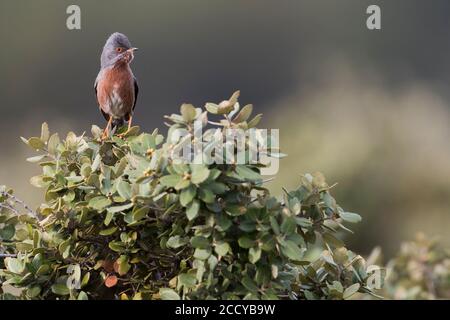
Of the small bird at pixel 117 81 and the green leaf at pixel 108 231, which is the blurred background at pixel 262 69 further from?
the green leaf at pixel 108 231

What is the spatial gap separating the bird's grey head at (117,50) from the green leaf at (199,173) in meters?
2.32

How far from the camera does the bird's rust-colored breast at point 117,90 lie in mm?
4352

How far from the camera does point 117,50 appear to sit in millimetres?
4301

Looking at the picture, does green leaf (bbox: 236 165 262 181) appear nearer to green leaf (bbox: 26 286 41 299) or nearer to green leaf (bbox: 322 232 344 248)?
green leaf (bbox: 322 232 344 248)

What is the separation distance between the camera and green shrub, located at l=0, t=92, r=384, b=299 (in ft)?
6.96

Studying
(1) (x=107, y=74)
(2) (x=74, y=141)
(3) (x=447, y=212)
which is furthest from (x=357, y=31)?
(2) (x=74, y=141)

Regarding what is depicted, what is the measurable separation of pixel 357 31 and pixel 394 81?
2107mm

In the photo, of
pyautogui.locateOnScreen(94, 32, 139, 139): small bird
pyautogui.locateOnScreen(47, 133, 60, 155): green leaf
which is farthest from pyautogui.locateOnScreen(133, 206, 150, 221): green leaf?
pyautogui.locateOnScreen(94, 32, 139, 139): small bird

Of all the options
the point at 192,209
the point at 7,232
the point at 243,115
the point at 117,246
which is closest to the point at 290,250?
the point at 192,209

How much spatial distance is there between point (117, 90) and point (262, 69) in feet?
32.1

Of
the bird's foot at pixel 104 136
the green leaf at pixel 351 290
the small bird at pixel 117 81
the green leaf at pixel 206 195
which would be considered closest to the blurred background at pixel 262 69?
the small bird at pixel 117 81

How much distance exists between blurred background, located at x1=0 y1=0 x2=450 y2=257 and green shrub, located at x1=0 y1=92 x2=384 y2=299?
506 centimetres

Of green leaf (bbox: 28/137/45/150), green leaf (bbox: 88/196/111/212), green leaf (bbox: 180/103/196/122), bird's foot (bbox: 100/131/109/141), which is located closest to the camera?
green leaf (bbox: 180/103/196/122)

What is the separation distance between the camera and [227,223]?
2.11 meters
